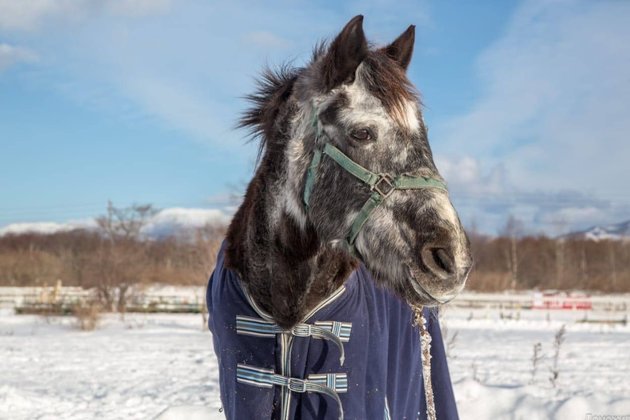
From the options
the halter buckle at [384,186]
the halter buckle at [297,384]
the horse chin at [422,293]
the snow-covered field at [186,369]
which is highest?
the halter buckle at [384,186]

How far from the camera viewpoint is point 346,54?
2836 millimetres

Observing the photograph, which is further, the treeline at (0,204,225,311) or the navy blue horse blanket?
the treeline at (0,204,225,311)

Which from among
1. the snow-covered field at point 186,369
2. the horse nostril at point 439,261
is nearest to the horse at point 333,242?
the horse nostril at point 439,261

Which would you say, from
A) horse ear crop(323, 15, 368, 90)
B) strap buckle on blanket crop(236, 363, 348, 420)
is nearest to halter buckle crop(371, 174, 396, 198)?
horse ear crop(323, 15, 368, 90)

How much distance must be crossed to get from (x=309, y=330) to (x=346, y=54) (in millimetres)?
1332

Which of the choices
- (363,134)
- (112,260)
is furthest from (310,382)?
(112,260)

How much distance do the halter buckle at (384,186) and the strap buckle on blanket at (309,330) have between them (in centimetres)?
78

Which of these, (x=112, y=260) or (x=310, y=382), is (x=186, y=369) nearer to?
(x=310, y=382)

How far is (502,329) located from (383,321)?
1863 centimetres

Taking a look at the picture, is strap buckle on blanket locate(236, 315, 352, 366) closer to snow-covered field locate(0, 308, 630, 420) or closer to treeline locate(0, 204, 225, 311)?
snow-covered field locate(0, 308, 630, 420)

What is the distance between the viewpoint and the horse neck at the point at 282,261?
2.99 m

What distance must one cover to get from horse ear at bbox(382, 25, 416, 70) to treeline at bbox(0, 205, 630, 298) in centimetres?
1497

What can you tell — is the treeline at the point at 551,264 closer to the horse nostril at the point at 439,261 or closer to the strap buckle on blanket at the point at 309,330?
the strap buckle on blanket at the point at 309,330

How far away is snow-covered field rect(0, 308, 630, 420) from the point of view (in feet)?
21.8
